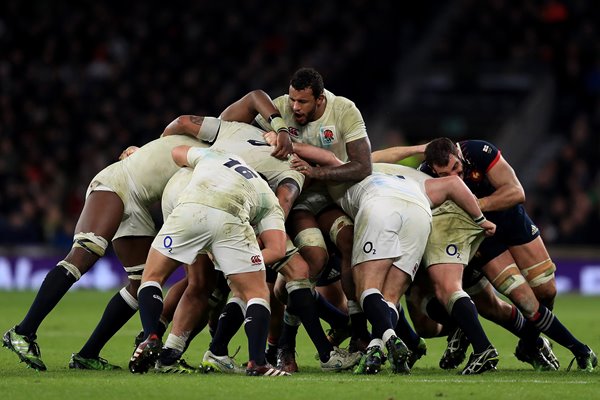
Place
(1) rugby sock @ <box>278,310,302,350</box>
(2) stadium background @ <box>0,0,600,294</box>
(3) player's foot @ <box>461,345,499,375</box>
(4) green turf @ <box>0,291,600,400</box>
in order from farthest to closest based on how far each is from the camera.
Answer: (2) stadium background @ <box>0,0,600,294</box>
(1) rugby sock @ <box>278,310,302,350</box>
(3) player's foot @ <box>461,345,499,375</box>
(4) green turf @ <box>0,291,600,400</box>

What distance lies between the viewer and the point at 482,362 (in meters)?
9.10

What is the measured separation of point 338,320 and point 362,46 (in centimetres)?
1423

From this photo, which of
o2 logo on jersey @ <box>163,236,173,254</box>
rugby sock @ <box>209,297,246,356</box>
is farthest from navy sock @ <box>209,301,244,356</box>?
o2 logo on jersey @ <box>163,236,173,254</box>

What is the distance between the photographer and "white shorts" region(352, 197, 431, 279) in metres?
9.48

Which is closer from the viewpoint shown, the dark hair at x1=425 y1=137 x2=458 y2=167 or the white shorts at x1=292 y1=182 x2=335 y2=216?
the dark hair at x1=425 y1=137 x2=458 y2=167

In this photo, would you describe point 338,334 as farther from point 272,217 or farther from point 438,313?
point 272,217

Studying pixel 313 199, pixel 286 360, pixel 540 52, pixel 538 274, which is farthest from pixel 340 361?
pixel 540 52

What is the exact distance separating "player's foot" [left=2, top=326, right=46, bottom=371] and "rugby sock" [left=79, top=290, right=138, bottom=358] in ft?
1.47

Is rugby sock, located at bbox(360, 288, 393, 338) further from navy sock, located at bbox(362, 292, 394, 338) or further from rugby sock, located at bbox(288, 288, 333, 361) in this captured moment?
rugby sock, located at bbox(288, 288, 333, 361)

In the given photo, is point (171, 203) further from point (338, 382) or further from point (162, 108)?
point (162, 108)

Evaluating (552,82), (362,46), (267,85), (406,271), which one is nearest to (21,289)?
(267,85)

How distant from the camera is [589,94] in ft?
73.6

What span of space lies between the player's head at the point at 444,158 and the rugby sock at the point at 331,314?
1.43m

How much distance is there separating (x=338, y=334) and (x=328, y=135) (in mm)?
1681
